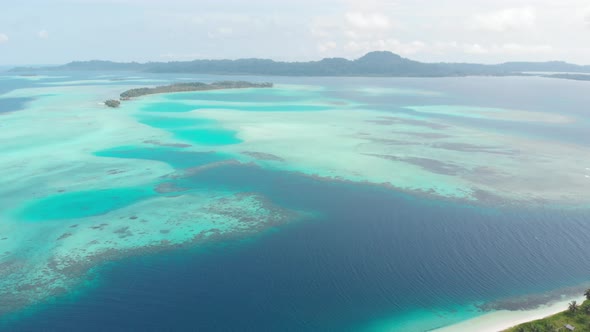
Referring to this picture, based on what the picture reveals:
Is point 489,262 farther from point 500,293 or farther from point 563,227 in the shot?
point 563,227

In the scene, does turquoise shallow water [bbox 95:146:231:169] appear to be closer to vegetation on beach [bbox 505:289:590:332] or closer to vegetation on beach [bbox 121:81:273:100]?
vegetation on beach [bbox 505:289:590:332]

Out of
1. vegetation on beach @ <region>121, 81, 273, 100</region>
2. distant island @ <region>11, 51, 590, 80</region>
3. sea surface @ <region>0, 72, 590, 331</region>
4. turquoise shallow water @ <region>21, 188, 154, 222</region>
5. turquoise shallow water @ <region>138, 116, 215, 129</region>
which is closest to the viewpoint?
sea surface @ <region>0, 72, 590, 331</region>

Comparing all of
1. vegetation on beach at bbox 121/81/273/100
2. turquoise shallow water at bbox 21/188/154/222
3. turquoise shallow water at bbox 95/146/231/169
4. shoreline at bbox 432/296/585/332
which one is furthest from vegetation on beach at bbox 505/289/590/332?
vegetation on beach at bbox 121/81/273/100

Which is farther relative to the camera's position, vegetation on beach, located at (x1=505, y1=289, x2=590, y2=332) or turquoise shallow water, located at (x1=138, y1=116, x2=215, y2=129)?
turquoise shallow water, located at (x1=138, y1=116, x2=215, y2=129)

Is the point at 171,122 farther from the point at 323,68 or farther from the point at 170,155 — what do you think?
the point at 323,68

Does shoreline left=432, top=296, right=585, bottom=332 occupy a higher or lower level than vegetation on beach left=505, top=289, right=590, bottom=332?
lower

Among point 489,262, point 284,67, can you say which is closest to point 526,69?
point 284,67
